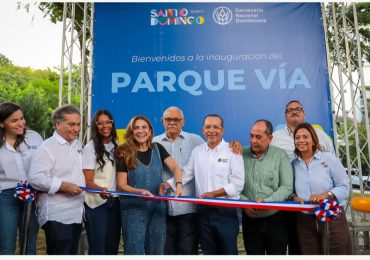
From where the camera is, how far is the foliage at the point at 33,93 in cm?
1822

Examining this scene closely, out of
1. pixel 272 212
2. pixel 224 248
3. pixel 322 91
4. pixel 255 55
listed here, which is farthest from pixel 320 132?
pixel 224 248

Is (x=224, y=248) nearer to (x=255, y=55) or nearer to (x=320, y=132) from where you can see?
(x=320, y=132)

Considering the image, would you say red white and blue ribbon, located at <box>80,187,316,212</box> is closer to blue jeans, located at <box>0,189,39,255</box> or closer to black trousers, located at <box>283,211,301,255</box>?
black trousers, located at <box>283,211,301,255</box>

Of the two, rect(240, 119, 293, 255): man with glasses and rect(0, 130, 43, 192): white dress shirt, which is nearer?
rect(0, 130, 43, 192): white dress shirt

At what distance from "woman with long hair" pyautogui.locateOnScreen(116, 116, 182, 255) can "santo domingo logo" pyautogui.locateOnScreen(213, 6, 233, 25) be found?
224cm

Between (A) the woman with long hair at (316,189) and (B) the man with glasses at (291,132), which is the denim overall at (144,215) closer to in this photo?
(A) the woman with long hair at (316,189)

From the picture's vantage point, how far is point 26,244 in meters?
3.13

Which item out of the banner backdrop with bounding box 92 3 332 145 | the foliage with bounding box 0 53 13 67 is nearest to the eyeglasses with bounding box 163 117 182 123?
the banner backdrop with bounding box 92 3 332 145

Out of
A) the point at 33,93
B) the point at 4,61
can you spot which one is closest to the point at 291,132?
the point at 33,93

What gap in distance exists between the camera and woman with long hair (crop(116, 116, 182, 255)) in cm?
306

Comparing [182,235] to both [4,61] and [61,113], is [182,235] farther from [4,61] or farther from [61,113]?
[4,61]

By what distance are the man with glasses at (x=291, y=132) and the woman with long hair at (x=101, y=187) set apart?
1.97m

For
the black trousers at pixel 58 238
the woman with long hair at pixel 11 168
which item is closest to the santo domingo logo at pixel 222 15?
the woman with long hair at pixel 11 168

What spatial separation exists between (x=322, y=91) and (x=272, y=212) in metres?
2.18
